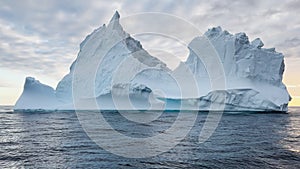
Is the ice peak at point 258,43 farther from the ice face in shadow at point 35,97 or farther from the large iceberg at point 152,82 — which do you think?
the ice face in shadow at point 35,97

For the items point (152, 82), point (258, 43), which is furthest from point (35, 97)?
point (258, 43)

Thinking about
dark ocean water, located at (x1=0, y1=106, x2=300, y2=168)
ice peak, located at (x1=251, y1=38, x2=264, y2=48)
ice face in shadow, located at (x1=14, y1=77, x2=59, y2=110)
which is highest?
ice peak, located at (x1=251, y1=38, x2=264, y2=48)

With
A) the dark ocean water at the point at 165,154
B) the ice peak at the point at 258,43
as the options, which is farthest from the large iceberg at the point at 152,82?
the dark ocean water at the point at 165,154

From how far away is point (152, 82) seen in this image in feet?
129

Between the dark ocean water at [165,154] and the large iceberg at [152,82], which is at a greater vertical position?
the large iceberg at [152,82]

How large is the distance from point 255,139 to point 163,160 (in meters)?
7.30

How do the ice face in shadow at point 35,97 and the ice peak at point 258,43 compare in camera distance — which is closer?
the ice face in shadow at point 35,97

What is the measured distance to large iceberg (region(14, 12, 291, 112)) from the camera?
113ft

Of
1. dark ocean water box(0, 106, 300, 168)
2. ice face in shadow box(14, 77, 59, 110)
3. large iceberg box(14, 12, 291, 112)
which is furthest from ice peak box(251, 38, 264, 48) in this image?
ice face in shadow box(14, 77, 59, 110)

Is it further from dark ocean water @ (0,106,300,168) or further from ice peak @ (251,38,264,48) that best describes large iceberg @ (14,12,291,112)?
dark ocean water @ (0,106,300,168)

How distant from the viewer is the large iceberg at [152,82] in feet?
113

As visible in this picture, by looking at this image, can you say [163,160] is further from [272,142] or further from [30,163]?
[272,142]

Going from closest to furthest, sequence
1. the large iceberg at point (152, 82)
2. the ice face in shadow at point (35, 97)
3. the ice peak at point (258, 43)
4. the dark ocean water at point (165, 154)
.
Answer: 1. the dark ocean water at point (165, 154)
2. the large iceberg at point (152, 82)
3. the ice face in shadow at point (35, 97)
4. the ice peak at point (258, 43)

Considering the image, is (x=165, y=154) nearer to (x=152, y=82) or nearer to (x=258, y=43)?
(x=152, y=82)
